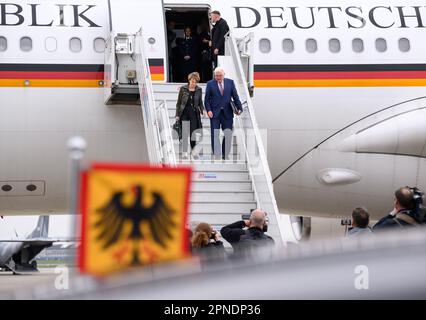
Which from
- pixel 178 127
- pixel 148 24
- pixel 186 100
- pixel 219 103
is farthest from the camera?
pixel 148 24

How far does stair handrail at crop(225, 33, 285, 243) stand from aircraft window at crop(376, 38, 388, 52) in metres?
2.55

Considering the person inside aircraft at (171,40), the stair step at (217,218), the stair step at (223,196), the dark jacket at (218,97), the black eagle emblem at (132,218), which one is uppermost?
the person inside aircraft at (171,40)

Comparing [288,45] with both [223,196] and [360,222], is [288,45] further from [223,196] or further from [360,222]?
[360,222]

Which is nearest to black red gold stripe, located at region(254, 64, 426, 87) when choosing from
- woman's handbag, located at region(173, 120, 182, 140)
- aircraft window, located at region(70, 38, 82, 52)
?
woman's handbag, located at region(173, 120, 182, 140)

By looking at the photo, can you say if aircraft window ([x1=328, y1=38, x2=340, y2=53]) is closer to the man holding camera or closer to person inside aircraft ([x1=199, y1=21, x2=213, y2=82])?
person inside aircraft ([x1=199, y1=21, x2=213, y2=82])

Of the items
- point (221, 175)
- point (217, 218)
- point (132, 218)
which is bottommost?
point (132, 218)

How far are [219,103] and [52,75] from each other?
291 centimetres

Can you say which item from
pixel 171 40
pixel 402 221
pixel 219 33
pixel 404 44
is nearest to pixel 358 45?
pixel 404 44

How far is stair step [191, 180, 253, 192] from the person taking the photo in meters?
14.0

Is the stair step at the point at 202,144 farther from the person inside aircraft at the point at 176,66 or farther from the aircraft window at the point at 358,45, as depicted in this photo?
the aircraft window at the point at 358,45

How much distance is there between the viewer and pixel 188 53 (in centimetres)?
1659

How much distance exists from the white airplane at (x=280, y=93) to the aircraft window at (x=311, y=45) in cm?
2

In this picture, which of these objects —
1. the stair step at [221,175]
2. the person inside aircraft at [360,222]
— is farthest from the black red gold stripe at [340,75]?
the person inside aircraft at [360,222]

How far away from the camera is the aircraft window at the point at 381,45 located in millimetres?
16609
